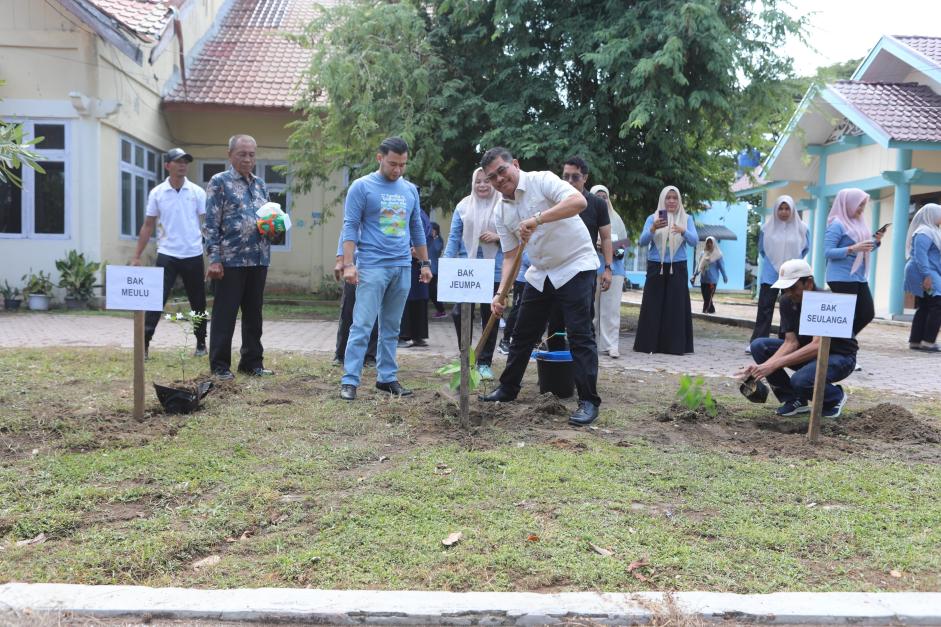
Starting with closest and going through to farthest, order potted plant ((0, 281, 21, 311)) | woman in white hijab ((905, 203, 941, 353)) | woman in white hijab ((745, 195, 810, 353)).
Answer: woman in white hijab ((745, 195, 810, 353)), woman in white hijab ((905, 203, 941, 353)), potted plant ((0, 281, 21, 311))

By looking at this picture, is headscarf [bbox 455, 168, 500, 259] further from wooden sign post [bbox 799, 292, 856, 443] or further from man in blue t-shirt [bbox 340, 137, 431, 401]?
wooden sign post [bbox 799, 292, 856, 443]

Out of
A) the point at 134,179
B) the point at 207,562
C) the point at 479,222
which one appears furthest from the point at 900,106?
the point at 207,562

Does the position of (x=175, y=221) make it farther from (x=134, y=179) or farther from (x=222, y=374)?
(x=134, y=179)

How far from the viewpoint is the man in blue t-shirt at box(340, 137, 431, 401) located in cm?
613

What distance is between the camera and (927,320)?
431 inches

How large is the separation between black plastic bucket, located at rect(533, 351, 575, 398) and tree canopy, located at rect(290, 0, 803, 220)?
503cm

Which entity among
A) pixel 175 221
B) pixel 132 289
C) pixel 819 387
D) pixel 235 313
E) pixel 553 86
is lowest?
pixel 819 387

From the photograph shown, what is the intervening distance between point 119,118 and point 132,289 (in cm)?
1154

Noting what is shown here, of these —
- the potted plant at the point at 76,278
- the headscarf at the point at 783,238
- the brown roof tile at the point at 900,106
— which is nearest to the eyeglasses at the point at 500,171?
the headscarf at the point at 783,238

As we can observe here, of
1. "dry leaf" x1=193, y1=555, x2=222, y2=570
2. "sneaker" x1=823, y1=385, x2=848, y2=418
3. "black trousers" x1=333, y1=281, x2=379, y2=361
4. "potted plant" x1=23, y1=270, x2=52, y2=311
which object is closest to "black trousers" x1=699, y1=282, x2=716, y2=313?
"black trousers" x1=333, y1=281, x2=379, y2=361

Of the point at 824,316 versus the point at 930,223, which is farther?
the point at 930,223

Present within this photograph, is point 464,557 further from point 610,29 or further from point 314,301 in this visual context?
point 314,301

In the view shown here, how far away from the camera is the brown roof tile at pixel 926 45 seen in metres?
18.7

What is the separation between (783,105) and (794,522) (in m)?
9.53
